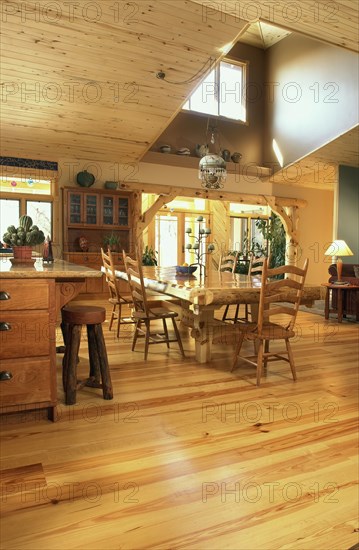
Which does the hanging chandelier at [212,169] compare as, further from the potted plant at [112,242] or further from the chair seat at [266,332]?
the chair seat at [266,332]

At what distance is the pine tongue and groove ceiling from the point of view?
→ 4656 millimetres


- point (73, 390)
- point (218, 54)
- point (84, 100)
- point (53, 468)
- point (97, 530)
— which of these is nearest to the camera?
point (97, 530)

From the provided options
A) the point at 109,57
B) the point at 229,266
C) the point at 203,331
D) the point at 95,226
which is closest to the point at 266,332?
the point at 203,331

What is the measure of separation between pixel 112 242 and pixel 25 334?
5314mm

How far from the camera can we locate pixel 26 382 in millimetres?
2334

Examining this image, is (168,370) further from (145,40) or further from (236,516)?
(145,40)

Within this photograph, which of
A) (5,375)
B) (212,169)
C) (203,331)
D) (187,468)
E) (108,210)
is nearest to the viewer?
(187,468)

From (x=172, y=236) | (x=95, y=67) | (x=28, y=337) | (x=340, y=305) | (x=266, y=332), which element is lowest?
(x=340, y=305)

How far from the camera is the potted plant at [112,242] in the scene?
24.8ft

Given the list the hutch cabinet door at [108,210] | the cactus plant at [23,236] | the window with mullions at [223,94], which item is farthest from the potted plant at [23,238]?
the window with mullions at [223,94]

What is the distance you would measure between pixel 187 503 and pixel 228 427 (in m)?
0.76

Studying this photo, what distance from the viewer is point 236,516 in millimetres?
1633

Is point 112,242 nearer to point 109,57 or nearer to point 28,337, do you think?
point 109,57

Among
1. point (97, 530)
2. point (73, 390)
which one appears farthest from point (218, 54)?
point (97, 530)
